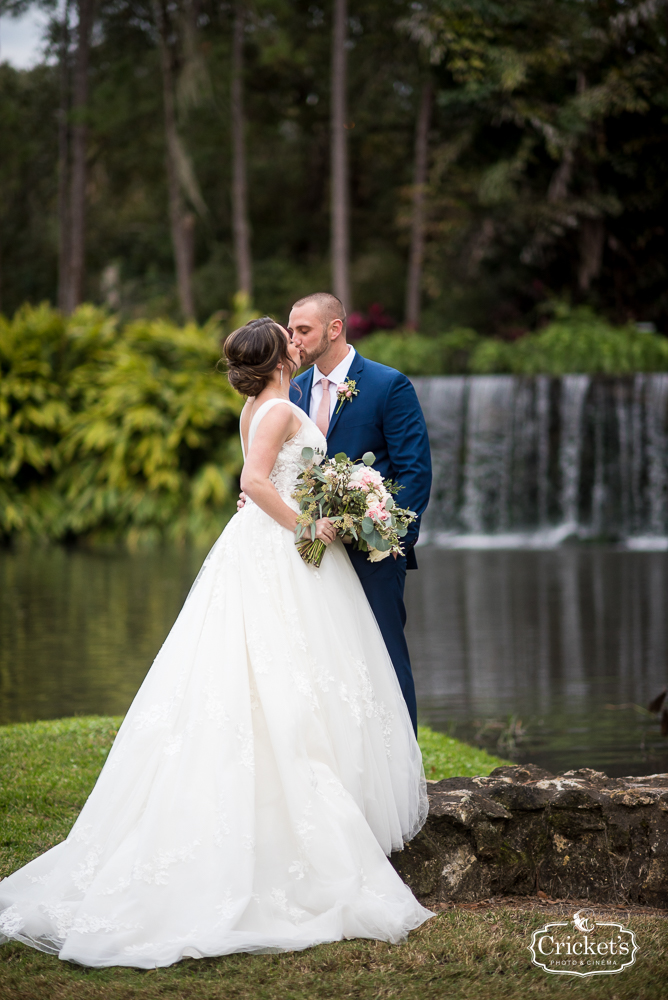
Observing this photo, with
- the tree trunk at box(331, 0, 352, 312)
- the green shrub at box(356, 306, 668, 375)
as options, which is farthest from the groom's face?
the tree trunk at box(331, 0, 352, 312)

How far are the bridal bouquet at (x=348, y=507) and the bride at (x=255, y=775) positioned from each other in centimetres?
6

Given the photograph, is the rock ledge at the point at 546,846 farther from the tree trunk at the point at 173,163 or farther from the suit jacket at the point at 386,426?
the tree trunk at the point at 173,163

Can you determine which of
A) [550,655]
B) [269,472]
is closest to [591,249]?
[550,655]

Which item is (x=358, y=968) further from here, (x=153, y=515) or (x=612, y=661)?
(x=153, y=515)

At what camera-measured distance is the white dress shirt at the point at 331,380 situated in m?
3.80

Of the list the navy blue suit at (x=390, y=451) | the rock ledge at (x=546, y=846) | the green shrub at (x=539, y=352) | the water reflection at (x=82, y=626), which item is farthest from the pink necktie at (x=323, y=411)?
the green shrub at (x=539, y=352)

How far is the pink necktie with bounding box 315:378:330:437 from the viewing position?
3.86 metres

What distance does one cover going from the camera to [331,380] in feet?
12.5

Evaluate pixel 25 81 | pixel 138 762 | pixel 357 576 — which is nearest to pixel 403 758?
pixel 357 576

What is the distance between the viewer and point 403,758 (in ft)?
10.9

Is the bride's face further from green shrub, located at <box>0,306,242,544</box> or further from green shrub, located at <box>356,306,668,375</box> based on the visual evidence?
green shrub, located at <box>356,306,668,375</box>

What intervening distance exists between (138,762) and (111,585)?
Answer: 8406 millimetres

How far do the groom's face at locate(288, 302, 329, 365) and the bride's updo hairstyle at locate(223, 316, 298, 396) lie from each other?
8.8 inches

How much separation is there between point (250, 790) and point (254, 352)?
147 centimetres
